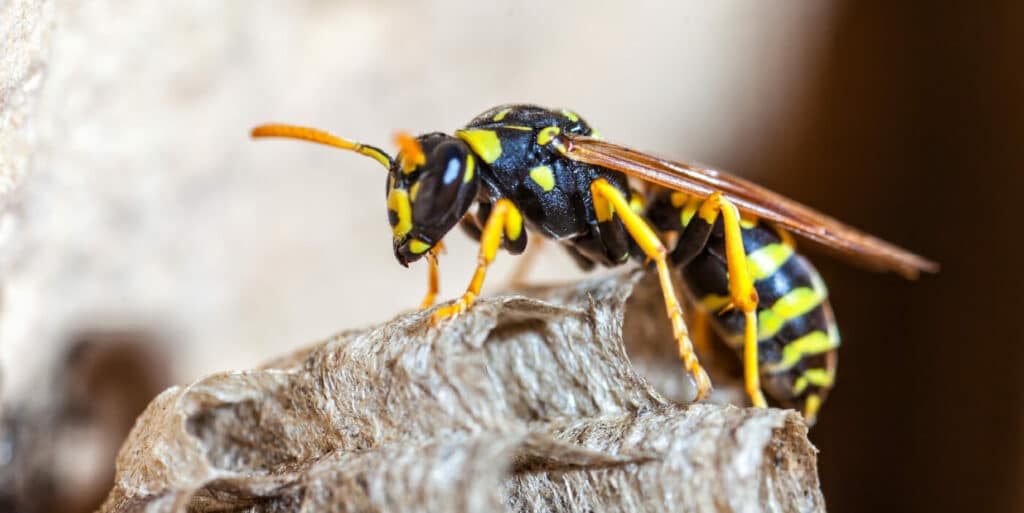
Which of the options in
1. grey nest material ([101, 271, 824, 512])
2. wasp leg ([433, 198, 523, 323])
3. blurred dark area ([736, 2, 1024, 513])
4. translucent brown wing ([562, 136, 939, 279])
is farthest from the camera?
blurred dark area ([736, 2, 1024, 513])

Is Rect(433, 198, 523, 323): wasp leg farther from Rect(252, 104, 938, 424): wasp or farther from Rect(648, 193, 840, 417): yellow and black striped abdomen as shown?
Rect(648, 193, 840, 417): yellow and black striped abdomen

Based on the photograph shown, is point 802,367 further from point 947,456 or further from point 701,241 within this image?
point 947,456

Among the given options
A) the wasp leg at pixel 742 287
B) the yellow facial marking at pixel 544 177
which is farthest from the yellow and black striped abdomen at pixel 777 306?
the yellow facial marking at pixel 544 177

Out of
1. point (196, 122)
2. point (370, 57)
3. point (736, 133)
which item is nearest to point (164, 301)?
point (196, 122)

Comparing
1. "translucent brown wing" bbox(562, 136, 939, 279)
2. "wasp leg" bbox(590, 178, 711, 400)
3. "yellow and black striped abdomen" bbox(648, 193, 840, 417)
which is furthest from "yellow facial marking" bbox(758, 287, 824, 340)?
"wasp leg" bbox(590, 178, 711, 400)

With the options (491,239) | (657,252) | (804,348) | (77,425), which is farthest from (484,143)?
(77,425)

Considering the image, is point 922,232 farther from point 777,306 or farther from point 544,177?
point 544,177
